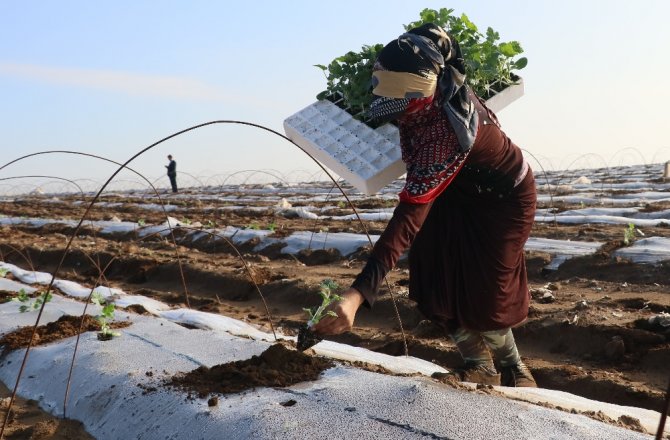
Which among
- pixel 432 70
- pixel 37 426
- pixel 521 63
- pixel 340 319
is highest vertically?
pixel 521 63

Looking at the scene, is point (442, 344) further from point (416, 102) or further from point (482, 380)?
point (416, 102)

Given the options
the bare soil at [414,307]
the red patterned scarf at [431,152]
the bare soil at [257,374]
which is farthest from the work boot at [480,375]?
the red patterned scarf at [431,152]

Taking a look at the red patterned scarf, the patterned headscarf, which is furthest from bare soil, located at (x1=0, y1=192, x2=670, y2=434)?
the patterned headscarf

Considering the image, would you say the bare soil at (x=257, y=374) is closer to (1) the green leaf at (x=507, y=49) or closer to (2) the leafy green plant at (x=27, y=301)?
(2) the leafy green plant at (x=27, y=301)

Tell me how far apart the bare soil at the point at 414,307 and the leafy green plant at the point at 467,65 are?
4.29 feet

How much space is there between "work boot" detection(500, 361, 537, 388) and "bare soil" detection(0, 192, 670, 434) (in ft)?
1.61

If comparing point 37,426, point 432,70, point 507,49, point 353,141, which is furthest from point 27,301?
point 507,49

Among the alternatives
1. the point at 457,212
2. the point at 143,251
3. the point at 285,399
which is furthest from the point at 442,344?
the point at 143,251

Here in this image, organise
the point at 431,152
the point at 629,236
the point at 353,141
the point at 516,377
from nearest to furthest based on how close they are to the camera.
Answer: the point at 431,152 → the point at 516,377 → the point at 353,141 → the point at 629,236

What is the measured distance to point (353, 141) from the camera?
4.07 meters

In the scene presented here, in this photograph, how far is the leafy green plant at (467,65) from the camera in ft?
14.1

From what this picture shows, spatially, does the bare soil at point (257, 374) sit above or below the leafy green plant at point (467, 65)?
below

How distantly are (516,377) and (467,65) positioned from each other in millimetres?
2300

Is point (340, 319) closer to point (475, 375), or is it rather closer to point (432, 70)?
point (432, 70)
